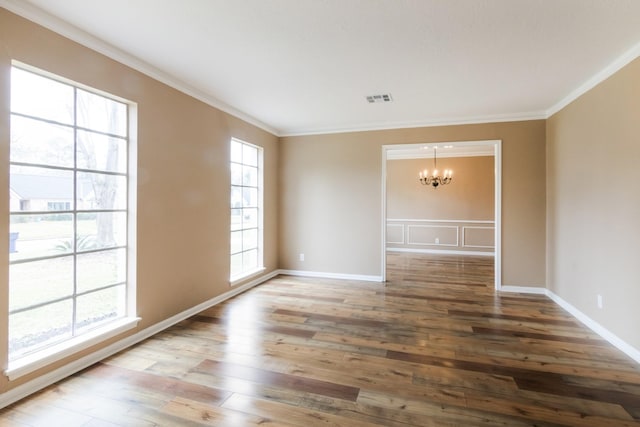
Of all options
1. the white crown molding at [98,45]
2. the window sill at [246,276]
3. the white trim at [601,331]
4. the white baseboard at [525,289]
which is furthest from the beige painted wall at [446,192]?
the white crown molding at [98,45]

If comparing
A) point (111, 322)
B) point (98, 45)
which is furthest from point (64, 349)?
point (98, 45)

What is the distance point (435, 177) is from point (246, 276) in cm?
545

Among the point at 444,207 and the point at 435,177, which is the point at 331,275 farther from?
the point at 444,207

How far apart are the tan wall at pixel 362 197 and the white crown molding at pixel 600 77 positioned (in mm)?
589

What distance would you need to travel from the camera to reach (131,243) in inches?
113

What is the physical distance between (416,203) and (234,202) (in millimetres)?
5472

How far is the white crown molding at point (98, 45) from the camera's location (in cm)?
204

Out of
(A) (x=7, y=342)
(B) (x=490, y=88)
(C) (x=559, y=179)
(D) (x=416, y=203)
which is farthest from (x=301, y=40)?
A: (D) (x=416, y=203)

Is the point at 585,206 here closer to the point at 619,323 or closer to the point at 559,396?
the point at 619,323

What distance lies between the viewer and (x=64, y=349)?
226cm

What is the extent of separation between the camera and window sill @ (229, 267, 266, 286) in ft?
14.3

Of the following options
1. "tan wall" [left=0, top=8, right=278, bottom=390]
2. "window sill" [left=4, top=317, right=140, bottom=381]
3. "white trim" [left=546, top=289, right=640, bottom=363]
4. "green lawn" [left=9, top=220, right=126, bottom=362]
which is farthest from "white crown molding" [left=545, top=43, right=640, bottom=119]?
"window sill" [left=4, top=317, right=140, bottom=381]

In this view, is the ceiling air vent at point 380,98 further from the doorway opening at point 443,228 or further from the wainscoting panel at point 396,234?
the wainscoting panel at point 396,234

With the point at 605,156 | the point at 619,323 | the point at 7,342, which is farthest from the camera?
the point at 605,156
